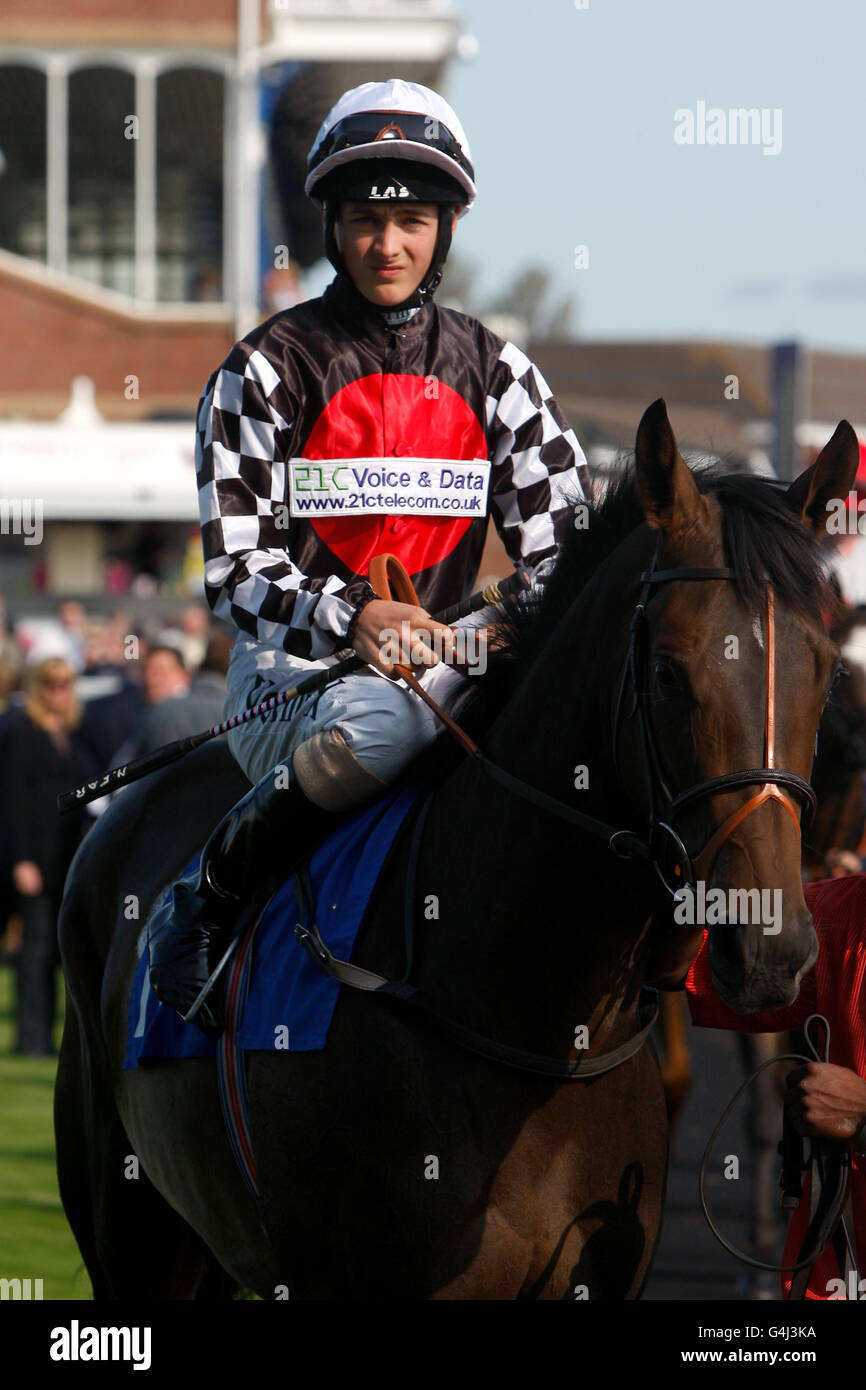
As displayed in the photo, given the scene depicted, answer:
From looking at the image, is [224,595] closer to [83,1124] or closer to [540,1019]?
[540,1019]

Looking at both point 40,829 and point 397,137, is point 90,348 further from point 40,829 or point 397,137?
point 397,137

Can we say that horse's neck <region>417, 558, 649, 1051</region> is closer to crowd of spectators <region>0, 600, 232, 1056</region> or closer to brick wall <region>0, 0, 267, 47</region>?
crowd of spectators <region>0, 600, 232, 1056</region>

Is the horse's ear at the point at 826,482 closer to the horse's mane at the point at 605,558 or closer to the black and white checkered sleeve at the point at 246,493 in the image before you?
the horse's mane at the point at 605,558

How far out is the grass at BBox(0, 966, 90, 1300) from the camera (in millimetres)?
5863

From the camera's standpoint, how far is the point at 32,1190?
718 centimetres

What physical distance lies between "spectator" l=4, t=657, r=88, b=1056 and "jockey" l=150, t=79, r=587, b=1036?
728 centimetres

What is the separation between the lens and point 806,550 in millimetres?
2682

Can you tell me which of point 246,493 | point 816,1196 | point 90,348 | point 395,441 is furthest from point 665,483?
point 90,348

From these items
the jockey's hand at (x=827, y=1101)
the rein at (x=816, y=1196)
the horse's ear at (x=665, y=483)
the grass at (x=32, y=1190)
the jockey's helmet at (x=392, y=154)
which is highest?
the jockey's helmet at (x=392, y=154)

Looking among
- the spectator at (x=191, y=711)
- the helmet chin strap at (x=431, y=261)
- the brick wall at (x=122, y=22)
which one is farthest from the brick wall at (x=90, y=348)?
the helmet chin strap at (x=431, y=261)

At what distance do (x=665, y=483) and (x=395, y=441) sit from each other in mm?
930

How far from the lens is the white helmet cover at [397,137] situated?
345 centimetres

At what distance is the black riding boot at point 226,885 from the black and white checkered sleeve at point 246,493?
1.01ft
